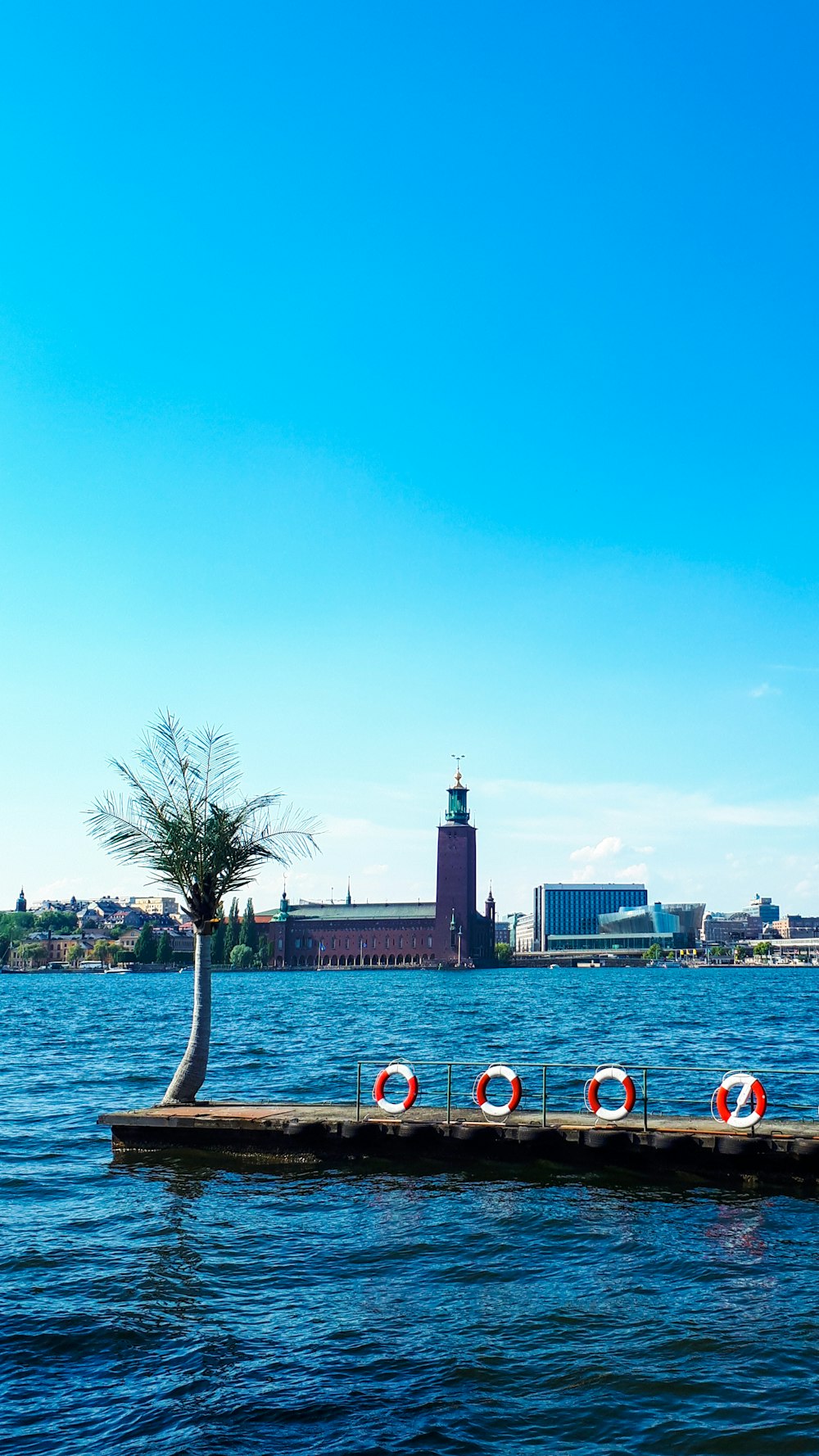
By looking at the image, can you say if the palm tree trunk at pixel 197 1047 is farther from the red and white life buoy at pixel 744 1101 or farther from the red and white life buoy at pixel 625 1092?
the red and white life buoy at pixel 744 1101

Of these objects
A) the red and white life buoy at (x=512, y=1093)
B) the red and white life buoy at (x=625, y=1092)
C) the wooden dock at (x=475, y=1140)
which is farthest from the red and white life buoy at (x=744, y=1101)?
the red and white life buoy at (x=512, y=1093)

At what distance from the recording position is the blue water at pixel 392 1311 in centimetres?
1148

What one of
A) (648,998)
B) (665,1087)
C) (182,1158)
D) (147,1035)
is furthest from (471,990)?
(182,1158)

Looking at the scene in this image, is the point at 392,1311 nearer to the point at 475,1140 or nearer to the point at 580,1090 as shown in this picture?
the point at 475,1140

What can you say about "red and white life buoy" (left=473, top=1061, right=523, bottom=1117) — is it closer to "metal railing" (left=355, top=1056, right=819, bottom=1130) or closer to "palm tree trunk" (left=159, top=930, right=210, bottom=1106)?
"metal railing" (left=355, top=1056, right=819, bottom=1130)

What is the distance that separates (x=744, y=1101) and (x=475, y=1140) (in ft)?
17.9

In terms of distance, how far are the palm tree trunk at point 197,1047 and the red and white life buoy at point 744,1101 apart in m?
11.4

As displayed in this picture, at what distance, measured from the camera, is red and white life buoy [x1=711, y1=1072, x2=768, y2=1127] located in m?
21.9

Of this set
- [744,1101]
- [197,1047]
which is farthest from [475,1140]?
[197,1047]

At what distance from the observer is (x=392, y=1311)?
49.7 ft

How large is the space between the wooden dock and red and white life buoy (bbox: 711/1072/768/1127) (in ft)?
0.83

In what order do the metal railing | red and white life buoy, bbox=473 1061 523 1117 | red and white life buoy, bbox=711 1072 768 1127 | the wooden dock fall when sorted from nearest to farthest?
the wooden dock, red and white life buoy, bbox=711 1072 768 1127, red and white life buoy, bbox=473 1061 523 1117, the metal railing

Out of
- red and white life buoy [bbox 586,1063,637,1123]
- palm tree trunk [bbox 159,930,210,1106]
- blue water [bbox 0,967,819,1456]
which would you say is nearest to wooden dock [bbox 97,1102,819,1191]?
red and white life buoy [bbox 586,1063,637,1123]

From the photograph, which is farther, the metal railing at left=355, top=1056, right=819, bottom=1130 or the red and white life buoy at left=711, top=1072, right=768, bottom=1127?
the metal railing at left=355, top=1056, right=819, bottom=1130
